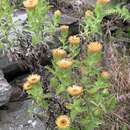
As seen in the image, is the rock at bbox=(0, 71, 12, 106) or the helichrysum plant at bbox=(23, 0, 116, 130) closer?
the helichrysum plant at bbox=(23, 0, 116, 130)

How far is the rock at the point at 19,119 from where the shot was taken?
3.73 meters

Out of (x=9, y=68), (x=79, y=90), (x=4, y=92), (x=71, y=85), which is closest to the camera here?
(x=79, y=90)

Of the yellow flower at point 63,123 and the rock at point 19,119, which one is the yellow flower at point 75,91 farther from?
the rock at point 19,119

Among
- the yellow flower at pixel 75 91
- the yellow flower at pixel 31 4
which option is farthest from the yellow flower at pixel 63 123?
the yellow flower at pixel 31 4

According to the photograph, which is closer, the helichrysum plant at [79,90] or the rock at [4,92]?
the helichrysum plant at [79,90]

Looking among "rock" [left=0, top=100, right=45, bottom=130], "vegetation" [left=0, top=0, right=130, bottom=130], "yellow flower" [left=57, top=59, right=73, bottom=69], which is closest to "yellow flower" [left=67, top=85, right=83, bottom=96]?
"vegetation" [left=0, top=0, right=130, bottom=130]

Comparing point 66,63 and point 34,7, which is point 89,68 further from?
point 34,7

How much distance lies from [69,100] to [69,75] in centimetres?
21

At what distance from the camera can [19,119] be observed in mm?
3803

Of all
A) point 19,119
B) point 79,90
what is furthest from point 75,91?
point 19,119

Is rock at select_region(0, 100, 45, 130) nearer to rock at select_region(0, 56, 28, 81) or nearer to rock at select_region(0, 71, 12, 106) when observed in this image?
rock at select_region(0, 71, 12, 106)

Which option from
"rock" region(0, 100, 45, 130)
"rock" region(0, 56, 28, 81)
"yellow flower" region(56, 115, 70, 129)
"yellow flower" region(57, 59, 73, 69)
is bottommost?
"rock" region(0, 100, 45, 130)

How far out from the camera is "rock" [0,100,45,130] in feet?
12.2

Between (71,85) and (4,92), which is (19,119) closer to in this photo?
(4,92)
